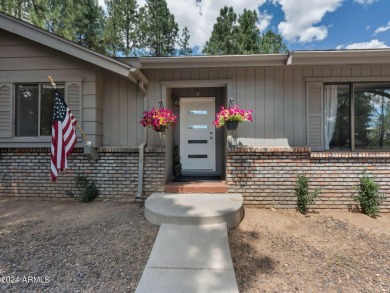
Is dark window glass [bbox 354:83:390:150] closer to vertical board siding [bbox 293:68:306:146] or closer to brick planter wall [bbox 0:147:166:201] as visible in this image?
vertical board siding [bbox 293:68:306:146]

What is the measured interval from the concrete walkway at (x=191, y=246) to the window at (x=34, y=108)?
2.80m

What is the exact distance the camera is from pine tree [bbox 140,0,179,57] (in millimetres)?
13516

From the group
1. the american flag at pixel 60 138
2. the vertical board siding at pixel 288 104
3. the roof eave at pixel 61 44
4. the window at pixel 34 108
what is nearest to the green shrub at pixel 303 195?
the vertical board siding at pixel 288 104

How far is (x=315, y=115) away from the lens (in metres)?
4.90

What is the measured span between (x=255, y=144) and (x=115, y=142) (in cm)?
294

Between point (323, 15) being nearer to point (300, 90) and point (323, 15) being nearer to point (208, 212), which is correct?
point (300, 90)

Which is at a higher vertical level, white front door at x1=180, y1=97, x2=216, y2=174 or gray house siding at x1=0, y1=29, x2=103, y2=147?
gray house siding at x1=0, y1=29, x2=103, y2=147

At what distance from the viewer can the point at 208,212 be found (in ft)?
11.4

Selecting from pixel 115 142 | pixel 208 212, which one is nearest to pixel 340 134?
pixel 208 212

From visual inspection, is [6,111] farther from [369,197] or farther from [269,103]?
[369,197]

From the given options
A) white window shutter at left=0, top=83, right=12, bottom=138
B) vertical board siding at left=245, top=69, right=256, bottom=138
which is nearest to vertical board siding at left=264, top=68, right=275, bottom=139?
vertical board siding at left=245, top=69, right=256, bottom=138

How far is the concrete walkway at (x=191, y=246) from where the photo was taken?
226cm

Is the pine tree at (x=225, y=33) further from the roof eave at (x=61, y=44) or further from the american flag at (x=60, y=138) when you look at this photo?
the american flag at (x=60, y=138)

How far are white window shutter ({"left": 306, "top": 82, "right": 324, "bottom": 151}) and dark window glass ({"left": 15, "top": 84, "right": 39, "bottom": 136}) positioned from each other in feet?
18.1
